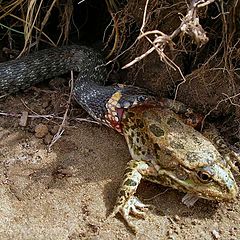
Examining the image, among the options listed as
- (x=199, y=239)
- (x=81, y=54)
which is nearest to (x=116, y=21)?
(x=81, y=54)

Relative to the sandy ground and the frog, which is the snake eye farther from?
the sandy ground

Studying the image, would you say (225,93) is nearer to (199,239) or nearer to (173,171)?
(173,171)

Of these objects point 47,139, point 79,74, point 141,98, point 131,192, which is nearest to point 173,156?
point 131,192

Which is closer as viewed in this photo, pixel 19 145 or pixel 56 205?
pixel 56 205

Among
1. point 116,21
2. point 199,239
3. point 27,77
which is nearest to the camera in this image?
point 199,239

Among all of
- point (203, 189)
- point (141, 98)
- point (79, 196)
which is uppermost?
point (141, 98)

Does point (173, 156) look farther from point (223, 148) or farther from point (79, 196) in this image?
point (79, 196)

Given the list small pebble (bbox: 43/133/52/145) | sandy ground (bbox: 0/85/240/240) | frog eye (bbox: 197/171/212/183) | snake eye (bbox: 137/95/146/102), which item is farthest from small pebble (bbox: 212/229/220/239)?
small pebble (bbox: 43/133/52/145)
